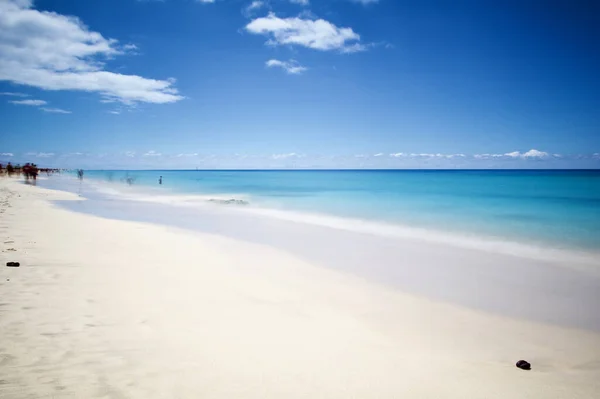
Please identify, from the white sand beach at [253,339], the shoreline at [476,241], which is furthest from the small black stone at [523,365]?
the shoreline at [476,241]

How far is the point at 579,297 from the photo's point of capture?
6922mm

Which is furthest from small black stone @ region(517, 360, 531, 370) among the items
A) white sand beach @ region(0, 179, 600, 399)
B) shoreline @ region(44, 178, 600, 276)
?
shoreline @ region(44, 178, 600, 276)

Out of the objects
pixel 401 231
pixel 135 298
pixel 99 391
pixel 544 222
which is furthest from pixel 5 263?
pixel 544 222

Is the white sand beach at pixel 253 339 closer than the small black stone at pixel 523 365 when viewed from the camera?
Yes

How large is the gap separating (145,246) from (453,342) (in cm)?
866

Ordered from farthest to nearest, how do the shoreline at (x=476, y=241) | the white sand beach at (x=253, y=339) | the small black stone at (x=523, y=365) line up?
the shoreline at (x=476, y=241) < the small black stone at (x=523, y=365) < the white sand beach at (x=253, y=339)

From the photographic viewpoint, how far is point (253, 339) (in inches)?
181

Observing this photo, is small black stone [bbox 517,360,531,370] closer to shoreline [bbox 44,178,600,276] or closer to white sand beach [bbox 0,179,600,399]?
white sand beach [bbox 0,179,600,399]

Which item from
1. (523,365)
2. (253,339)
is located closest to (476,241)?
(523,365)

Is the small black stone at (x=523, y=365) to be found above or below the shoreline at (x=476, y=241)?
below

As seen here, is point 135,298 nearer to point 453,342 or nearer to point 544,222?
point 453,342

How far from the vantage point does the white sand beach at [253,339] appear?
361 centimetres

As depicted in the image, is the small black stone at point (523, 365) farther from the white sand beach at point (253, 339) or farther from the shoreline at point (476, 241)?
the shoreline at point (476, 241)

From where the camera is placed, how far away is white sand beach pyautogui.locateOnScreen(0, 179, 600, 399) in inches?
142
